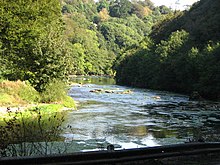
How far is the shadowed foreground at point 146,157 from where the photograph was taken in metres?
6.30

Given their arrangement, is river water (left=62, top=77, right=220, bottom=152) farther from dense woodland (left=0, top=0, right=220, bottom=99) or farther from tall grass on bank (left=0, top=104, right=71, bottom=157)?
dense woodland (left=0, top=0, right=220, bottom=99)

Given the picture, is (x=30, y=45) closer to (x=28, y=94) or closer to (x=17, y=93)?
(x=28, y=94)

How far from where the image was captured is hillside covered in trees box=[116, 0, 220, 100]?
2518 inches

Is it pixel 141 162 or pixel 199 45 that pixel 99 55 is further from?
pixel 141 162

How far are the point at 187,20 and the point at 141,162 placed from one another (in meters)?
110

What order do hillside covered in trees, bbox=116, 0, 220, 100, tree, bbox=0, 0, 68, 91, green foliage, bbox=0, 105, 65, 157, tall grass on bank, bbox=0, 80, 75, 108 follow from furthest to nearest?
hillside covered in trees, bbox=116, 0, 220, 100 → tree, bbox=0, 0, 68, 91 → tall grass on bank, bbox=0, 80, 75, 108 → green foliage, bbox=0, 105, 65, 157

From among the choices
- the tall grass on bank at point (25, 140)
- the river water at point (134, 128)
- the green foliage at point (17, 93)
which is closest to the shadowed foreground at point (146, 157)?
the tall grass on bank at point (25, 140)

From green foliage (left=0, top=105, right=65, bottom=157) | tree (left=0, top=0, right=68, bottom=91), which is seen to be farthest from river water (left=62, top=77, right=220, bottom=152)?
tree (left=0, top=0, right=68, bottom=91)

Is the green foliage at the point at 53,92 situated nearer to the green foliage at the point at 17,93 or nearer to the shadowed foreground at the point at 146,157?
the green foliage at the point at 17,93

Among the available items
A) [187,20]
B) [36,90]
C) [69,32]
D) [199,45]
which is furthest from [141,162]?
[69,32]

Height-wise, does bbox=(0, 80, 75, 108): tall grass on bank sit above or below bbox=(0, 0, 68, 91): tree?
below

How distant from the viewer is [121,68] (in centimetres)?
11838

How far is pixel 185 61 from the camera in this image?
77.7 m

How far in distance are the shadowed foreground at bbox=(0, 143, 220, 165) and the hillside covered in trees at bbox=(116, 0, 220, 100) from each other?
53.2 metres
